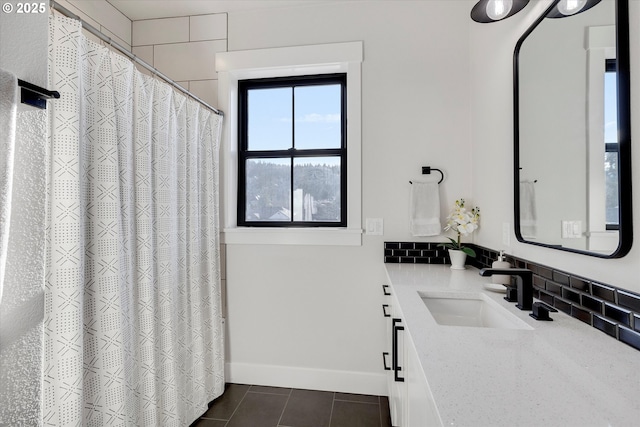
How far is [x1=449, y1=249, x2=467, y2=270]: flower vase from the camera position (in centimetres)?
174

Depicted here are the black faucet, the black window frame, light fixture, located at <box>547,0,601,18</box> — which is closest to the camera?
light fixture, located at <box>547,0,601,18</box>

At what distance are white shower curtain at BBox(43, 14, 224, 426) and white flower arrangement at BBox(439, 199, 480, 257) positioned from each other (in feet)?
5.03

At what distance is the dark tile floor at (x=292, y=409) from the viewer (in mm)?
1707

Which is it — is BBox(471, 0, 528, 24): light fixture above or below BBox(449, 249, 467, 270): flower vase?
above

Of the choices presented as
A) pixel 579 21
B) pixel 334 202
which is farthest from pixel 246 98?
pixel 579 21

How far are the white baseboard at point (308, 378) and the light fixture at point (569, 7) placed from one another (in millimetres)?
2055

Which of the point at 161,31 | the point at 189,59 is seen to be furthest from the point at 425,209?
the point at 161,31

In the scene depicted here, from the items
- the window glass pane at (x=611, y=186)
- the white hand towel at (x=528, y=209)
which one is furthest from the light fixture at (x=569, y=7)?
the white hand towel at (x=528, y=209)

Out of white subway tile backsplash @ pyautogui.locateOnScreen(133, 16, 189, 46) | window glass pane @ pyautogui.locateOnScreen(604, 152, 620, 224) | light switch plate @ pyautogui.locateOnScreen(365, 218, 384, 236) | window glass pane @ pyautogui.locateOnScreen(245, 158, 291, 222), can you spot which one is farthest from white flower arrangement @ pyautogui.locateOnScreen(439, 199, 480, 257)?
white subway tile backsplash @ pyautogui.locateOnScreen(133, 16, 189, 46)

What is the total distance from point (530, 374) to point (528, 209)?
2.70 ft

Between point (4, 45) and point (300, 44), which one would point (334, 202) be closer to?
point (300, 44)

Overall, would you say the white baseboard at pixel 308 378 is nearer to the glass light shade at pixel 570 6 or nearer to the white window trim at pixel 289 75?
the white window trim at pixel 289 75

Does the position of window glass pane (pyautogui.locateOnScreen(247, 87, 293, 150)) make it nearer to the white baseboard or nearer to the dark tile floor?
the white baseboard

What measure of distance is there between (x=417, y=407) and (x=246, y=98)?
2.23 m
